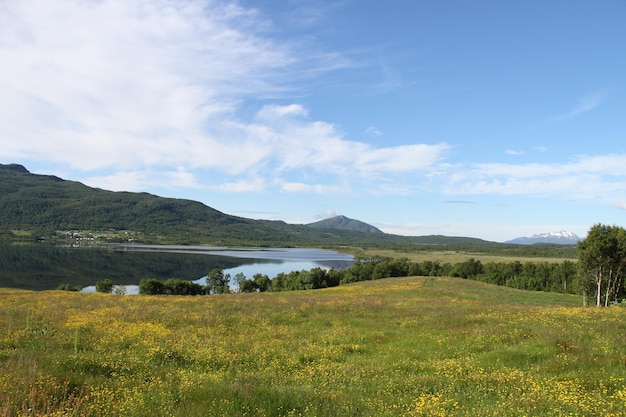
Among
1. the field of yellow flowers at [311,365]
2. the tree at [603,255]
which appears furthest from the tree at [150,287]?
the tree at [603,255]

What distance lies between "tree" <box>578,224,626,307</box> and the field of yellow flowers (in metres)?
34.4

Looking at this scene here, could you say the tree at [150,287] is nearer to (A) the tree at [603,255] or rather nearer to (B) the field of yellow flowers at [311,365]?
(B) the field of yellow flowers at [311,365]

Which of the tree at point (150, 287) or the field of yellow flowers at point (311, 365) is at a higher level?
the field of yellow flowers at point (311, 365)

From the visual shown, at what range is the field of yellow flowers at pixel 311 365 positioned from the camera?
850 centimetres

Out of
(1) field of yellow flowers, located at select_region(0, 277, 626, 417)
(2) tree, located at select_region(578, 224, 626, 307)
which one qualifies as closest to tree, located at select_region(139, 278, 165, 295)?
(1) field of yellow flowers, located at select_region(0, 277, 626, 417)

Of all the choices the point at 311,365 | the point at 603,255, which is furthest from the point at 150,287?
the point at 603,255

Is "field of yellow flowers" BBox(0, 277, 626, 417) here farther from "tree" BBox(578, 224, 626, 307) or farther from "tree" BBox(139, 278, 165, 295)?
"tree" BBox(139, 278, 165, 295)

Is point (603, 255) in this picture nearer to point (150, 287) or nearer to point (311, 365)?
point (311, 365)

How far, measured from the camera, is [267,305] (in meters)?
31.4

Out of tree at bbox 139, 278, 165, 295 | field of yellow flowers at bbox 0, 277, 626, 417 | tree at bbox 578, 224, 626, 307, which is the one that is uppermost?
tree at bbox 578, 224, 626, 307

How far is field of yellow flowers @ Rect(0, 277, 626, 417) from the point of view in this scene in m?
8.50

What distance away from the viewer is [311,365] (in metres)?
13.5

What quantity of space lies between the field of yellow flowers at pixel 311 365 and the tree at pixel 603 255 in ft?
113

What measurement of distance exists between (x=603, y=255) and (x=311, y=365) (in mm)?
56826
